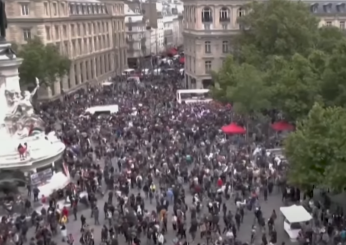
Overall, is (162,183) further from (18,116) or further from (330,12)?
(330,12)

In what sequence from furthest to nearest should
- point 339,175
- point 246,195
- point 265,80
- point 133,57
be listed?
point 133,57
point 265,80
point 246,195
point 339,175

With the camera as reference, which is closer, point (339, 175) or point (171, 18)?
point (339, 175)

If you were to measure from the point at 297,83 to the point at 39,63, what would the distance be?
2847 centimetres

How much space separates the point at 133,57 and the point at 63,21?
44055 mm

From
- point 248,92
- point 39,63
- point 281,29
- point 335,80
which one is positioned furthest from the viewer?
point 281,29

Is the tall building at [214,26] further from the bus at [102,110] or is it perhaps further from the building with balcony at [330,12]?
the bus at [102,110]

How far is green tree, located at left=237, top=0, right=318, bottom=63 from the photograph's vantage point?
2490 inches

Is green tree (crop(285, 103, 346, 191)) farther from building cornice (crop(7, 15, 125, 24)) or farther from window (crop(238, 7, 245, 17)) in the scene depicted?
building cornice (crop(7, 15, 125, 24))

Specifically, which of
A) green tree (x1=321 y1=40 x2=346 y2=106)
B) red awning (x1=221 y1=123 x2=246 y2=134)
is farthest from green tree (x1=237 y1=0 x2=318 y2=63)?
green tree (x1=321 y1=40 x2=346 y2=106)

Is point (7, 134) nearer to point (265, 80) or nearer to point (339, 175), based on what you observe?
point (339, 175)

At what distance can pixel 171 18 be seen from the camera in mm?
164125

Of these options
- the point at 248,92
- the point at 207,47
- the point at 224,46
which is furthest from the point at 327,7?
the point at 248,92

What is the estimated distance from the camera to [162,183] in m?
33.6

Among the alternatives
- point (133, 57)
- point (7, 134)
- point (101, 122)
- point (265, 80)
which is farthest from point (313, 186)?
point (133, 57)
